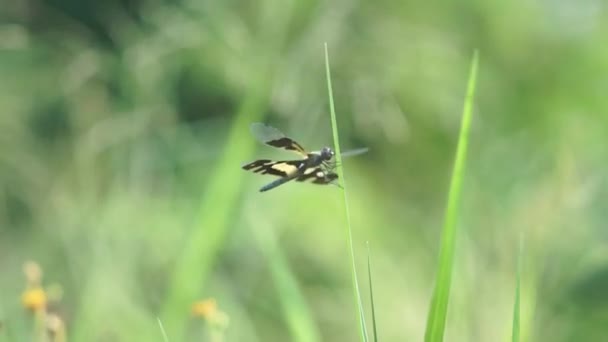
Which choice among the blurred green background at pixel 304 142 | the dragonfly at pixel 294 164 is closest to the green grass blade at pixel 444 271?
the dragonfly at pixel 294 164

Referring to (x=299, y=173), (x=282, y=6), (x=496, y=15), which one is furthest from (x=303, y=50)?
(x=299, y=173)

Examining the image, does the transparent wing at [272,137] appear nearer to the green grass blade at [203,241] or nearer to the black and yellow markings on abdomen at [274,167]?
the black and yellow markings on abdomen at [274,167]

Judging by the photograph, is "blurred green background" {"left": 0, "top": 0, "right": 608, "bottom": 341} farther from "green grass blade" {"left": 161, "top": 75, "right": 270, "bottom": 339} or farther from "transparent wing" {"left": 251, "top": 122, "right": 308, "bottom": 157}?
"transparent wing" {"left": 251, "top": 122, "right": 308, "bottom": 157}

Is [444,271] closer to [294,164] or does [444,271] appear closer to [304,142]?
[294,164]

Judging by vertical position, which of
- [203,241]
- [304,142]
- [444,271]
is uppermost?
[304,142]

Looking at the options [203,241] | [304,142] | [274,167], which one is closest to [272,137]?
[274,167]

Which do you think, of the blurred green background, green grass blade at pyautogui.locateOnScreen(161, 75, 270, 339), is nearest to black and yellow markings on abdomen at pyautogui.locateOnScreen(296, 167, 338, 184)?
green grass blade at pyautogui.locateOnScreen(161, 75, 270, 339)

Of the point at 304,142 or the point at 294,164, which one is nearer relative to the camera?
the point at 294,164

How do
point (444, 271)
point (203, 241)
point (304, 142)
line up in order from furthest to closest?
point (304, 142), point (203, 241), point (444, 271)
